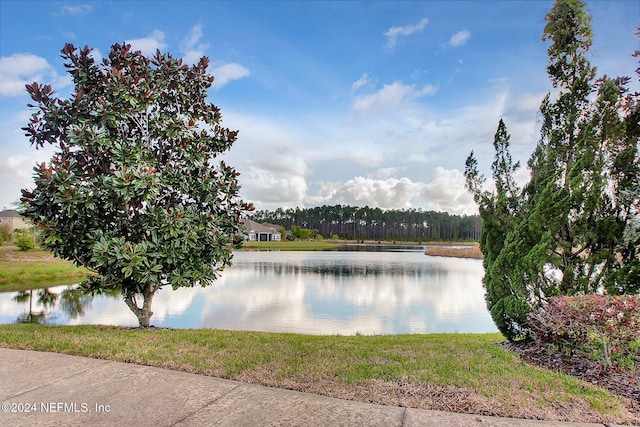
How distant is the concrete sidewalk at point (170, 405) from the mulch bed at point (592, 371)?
1.39m

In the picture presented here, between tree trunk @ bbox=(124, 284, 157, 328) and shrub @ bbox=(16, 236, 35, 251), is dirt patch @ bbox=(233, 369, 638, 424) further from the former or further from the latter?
shrub @ bbox=(16, 236, 35, 251)

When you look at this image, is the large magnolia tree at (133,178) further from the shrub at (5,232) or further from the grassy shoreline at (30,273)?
the shrub at (5,232)

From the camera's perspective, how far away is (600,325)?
13.6 ft

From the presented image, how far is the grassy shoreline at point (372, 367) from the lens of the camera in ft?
10.8

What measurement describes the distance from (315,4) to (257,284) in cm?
1144

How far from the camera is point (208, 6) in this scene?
7.75m

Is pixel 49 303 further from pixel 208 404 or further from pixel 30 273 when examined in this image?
pixel 208 404

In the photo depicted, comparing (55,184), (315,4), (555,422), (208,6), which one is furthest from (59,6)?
(555,422)

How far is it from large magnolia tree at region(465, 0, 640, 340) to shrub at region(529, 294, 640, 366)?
37.2 inches

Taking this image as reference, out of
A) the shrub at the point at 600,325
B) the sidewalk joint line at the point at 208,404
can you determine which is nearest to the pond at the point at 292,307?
the shrub at the point at 600,325

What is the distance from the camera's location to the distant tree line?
88.1m

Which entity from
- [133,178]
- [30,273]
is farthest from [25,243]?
[133,178]

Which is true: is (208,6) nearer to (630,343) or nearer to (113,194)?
(113,194)

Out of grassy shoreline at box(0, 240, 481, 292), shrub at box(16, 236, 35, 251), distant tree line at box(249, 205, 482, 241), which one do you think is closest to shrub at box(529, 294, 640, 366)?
grassy shoreline at box(0, 240, 481, 292)
